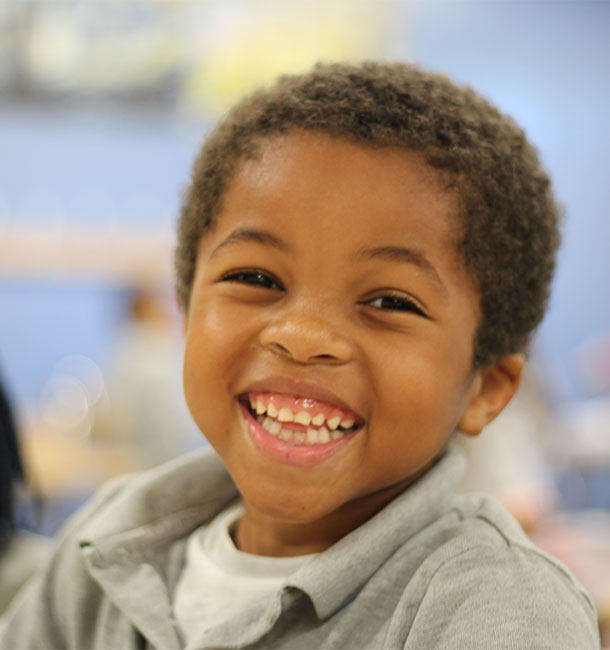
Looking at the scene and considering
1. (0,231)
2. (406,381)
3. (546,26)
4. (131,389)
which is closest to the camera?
(406,381)

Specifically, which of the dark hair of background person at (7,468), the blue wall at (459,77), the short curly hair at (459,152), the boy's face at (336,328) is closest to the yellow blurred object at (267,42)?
the blue wall at (459,77)

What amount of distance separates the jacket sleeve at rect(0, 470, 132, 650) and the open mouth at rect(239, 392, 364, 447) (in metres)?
0.36

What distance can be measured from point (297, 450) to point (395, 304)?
0.17 meters

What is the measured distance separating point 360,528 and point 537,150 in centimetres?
48

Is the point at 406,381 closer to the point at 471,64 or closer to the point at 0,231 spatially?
the point at 0,231

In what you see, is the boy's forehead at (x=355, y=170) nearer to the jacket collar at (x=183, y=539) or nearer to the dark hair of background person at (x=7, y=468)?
the jacket collar at (x=183, y=539)

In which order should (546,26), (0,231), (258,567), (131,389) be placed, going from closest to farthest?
(258,567) → (131,389) → (0,231) → (546,26)

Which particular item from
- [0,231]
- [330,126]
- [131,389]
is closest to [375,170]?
[330,126]

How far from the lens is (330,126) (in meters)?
0.83

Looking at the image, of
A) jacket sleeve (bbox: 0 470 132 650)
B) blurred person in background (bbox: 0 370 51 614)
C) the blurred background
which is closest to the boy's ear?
jacket sleeve (bbox: 0 470 132 650)

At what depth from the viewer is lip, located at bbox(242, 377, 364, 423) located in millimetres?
795

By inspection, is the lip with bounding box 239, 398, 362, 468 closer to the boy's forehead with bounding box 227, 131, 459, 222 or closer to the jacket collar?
the jacket collar

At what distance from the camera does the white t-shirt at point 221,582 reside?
879 mm

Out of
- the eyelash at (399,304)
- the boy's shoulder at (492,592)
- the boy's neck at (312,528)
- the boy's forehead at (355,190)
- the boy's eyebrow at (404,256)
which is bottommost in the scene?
the boy's neck at (312,528)
